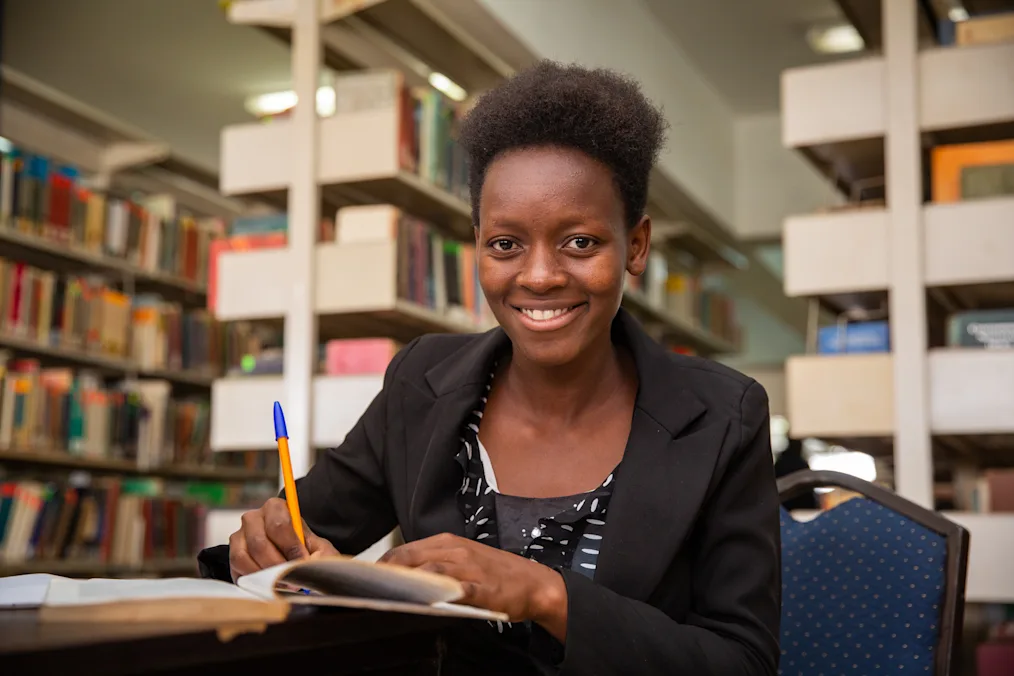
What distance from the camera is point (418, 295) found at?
139 inches

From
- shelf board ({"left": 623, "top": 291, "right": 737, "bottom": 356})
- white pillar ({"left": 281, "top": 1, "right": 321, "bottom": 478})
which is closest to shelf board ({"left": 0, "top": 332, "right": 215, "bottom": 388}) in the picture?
white pillar ({"left": 281, "top": 1, "right": 321, "bottom": 478})

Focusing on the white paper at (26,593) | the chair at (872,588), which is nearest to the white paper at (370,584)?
the white paper at (26,593)

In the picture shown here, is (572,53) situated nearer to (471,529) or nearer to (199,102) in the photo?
(199,102)

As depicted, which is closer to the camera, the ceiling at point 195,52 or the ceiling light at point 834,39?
the ceiling at point 195,52

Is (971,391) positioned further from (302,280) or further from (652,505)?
(652,505)

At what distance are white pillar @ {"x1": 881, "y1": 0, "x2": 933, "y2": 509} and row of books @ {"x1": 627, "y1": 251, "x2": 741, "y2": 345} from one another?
78.2 inches

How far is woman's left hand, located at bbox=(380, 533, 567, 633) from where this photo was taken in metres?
0.81

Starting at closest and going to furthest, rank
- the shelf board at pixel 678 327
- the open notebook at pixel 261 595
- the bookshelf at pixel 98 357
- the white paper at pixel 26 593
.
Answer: the open notebook at pixel 261 595, the white paper at pixel 26 593, the bookshelf at pixel 98 357, the shelf board at pixel 678 327

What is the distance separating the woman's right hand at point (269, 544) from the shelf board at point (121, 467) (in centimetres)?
379

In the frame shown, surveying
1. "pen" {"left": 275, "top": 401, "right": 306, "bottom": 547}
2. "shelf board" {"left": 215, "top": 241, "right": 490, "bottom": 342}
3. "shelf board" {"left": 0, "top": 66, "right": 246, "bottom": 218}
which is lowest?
"pen" {"left": 275, "top": 401, "right": 306, "bottom": 547}

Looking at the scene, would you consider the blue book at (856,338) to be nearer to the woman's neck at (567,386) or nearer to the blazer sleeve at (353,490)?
the woman's neck at (567,386)

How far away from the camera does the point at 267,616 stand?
A: 688 mm

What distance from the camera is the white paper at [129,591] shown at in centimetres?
71

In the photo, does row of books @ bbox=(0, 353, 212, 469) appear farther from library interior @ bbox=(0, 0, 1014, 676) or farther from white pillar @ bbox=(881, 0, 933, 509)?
white pillar @ bbox=(881, 0, 933, 509)
